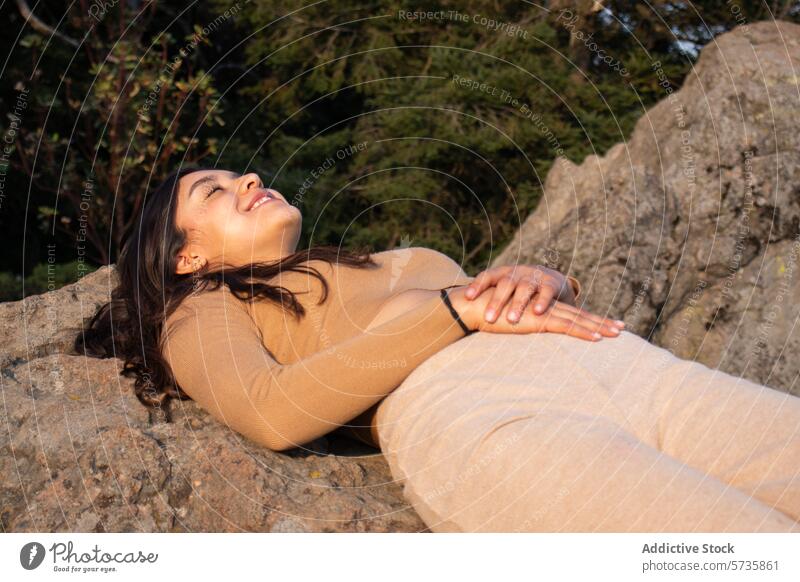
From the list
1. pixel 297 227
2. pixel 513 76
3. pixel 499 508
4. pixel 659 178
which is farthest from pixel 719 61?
pixel 499 508

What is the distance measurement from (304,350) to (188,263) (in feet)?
2.04

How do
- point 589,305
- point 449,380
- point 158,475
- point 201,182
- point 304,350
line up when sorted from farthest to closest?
1. point 589,305
2. point 201,182
3. point 304,350
4. point 158,475
5. point 449,380

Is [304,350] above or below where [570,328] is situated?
below

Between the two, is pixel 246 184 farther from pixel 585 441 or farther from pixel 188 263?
pixel 585 441

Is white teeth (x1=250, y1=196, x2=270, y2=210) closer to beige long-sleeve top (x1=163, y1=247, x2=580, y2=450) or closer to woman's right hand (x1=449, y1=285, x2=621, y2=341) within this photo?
beige long-sleeve top (x1=163, y1=247, x2=580, y2=450)

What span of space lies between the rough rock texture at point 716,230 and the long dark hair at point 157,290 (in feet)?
7.84

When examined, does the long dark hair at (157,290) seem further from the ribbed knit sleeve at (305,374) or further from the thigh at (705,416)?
the thigh at (705,416)

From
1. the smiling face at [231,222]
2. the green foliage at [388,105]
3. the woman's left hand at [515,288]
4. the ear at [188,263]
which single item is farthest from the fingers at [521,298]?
the green foliage at [388,105]

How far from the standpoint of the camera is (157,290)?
3.38m

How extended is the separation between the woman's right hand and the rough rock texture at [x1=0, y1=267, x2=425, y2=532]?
24.6 inches

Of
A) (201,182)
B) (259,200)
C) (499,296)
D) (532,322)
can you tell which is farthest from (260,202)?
(532,322)

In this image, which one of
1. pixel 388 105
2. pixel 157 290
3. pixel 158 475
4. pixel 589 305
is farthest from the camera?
pixel 388 105

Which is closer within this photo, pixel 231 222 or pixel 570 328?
pixel 570 328

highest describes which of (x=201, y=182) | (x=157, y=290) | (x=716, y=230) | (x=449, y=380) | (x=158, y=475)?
(x=716, y=230)
